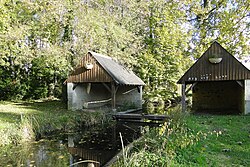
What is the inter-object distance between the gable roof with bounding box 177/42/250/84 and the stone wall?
129 inches

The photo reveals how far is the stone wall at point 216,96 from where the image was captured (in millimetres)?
14906

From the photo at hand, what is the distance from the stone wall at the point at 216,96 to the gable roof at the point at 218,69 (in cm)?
328

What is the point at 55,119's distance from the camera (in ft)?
32.5

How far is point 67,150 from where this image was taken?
7.44m

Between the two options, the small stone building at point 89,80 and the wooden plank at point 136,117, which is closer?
the wooden plank at point 136,117

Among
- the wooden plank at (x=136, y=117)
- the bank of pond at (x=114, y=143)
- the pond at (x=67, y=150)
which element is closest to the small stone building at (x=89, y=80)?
the wooden plank at (x=136, y=117)

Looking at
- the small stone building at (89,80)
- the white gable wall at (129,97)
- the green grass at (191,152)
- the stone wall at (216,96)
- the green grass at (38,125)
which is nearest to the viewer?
the green grass at (191,152)

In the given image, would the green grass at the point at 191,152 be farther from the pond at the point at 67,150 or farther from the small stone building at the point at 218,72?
the small stone building at the point at 218,72

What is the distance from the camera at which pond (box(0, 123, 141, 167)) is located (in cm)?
627

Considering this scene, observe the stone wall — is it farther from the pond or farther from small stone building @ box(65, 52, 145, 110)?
the pond

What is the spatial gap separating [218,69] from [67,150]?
8.16 meters

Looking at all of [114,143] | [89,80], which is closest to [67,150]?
[114,143]

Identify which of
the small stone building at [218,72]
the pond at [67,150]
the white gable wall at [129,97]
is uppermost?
the small stone building at [218,72]

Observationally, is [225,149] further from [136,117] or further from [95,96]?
[95,96]
